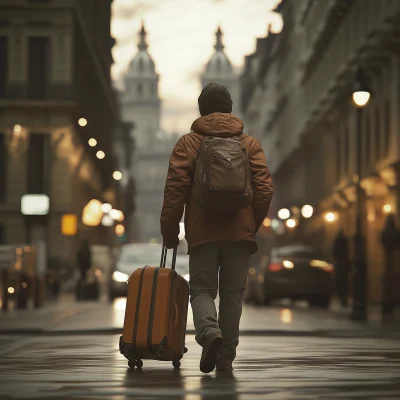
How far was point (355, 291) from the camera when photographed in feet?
82.6

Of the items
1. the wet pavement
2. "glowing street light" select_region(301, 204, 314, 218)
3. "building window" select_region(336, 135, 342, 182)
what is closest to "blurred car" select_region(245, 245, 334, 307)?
the wet pavement

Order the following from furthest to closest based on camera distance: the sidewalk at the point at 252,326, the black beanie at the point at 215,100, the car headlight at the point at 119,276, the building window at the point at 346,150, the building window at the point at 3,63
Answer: the building window at the point at 3,63 < the building window at the point at 346,150 < the car headlight at the point at 119,276 < the sidewalk at the point at 252,326 < the black beanie at the point at 215,100

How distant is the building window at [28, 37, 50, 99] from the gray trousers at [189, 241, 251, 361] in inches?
1837

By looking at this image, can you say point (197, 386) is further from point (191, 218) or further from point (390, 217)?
point (390, 217)

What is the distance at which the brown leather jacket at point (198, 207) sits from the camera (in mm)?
9984

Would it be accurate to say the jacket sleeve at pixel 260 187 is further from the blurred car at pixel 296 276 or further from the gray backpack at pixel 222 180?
the blurred car at pixel 296 276

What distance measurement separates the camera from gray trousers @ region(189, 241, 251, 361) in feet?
32.9

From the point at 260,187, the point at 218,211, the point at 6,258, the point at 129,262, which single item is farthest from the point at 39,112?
the point at 218,211

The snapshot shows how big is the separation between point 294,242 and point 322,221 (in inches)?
291

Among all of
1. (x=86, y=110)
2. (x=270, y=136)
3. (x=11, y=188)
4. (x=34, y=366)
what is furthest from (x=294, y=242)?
(x=34, y=366)

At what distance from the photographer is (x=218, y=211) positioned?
32.6 ft

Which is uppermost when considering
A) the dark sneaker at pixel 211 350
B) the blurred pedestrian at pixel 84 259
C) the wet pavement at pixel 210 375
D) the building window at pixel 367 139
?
the building window at pixel 367 139

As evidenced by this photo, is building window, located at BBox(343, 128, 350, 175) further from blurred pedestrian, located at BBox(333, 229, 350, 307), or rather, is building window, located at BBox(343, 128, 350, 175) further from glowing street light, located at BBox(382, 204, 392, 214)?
blurred pedestrian, located at BBox(333, 229, 350, 307)

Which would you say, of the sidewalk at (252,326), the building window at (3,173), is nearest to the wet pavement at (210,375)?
the sidewalk at (252,326)
